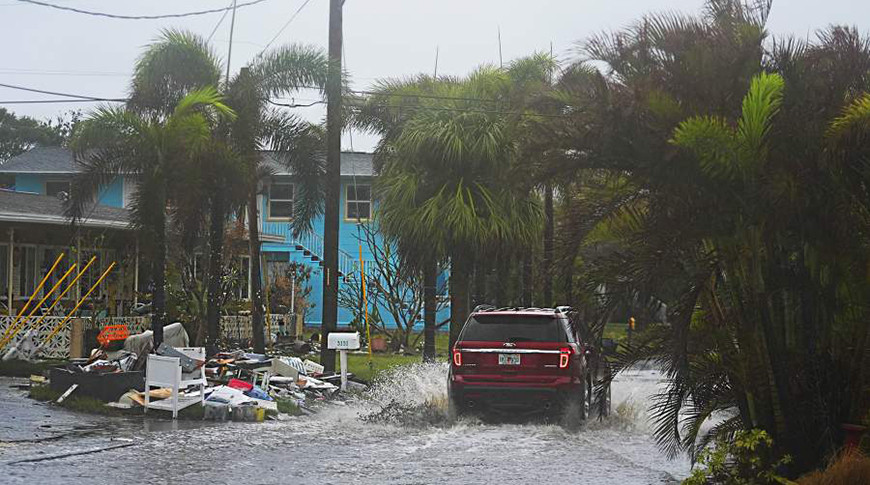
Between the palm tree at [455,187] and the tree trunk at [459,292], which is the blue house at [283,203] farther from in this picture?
the palm tree at [455,187]

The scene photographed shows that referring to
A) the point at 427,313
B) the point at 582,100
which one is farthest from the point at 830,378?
the point at 427,313

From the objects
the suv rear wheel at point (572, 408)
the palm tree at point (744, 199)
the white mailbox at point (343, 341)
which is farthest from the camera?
the white mailbox at point (343, 341)

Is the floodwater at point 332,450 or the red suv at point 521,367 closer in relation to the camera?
the floodwater at point 332,450

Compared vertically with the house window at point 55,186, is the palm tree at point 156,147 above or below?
below

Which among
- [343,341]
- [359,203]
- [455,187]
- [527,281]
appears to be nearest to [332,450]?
[343,341]

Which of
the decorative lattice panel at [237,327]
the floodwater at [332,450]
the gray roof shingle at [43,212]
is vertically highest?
the gray roof shingle at [43,212]

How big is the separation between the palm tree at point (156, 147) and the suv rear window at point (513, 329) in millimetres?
8435

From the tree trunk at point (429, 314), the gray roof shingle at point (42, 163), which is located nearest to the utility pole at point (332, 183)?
the tree trunk at point (429, 314)

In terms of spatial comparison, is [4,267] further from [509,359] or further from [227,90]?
[509,359]

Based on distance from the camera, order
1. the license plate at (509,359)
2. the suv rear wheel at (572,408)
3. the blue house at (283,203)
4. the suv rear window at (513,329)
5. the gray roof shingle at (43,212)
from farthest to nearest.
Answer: the blue house at (283,203) → the gray roof shingle at (43,212) → the suv rear window at (513,329) → the license plate at (509,359) → the suv rear wheel at (572,408)

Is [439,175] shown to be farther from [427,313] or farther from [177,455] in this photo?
[177,455]

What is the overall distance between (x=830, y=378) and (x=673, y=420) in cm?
167

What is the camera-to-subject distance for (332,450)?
47.1 ft

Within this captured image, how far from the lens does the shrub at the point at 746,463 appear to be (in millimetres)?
10375
